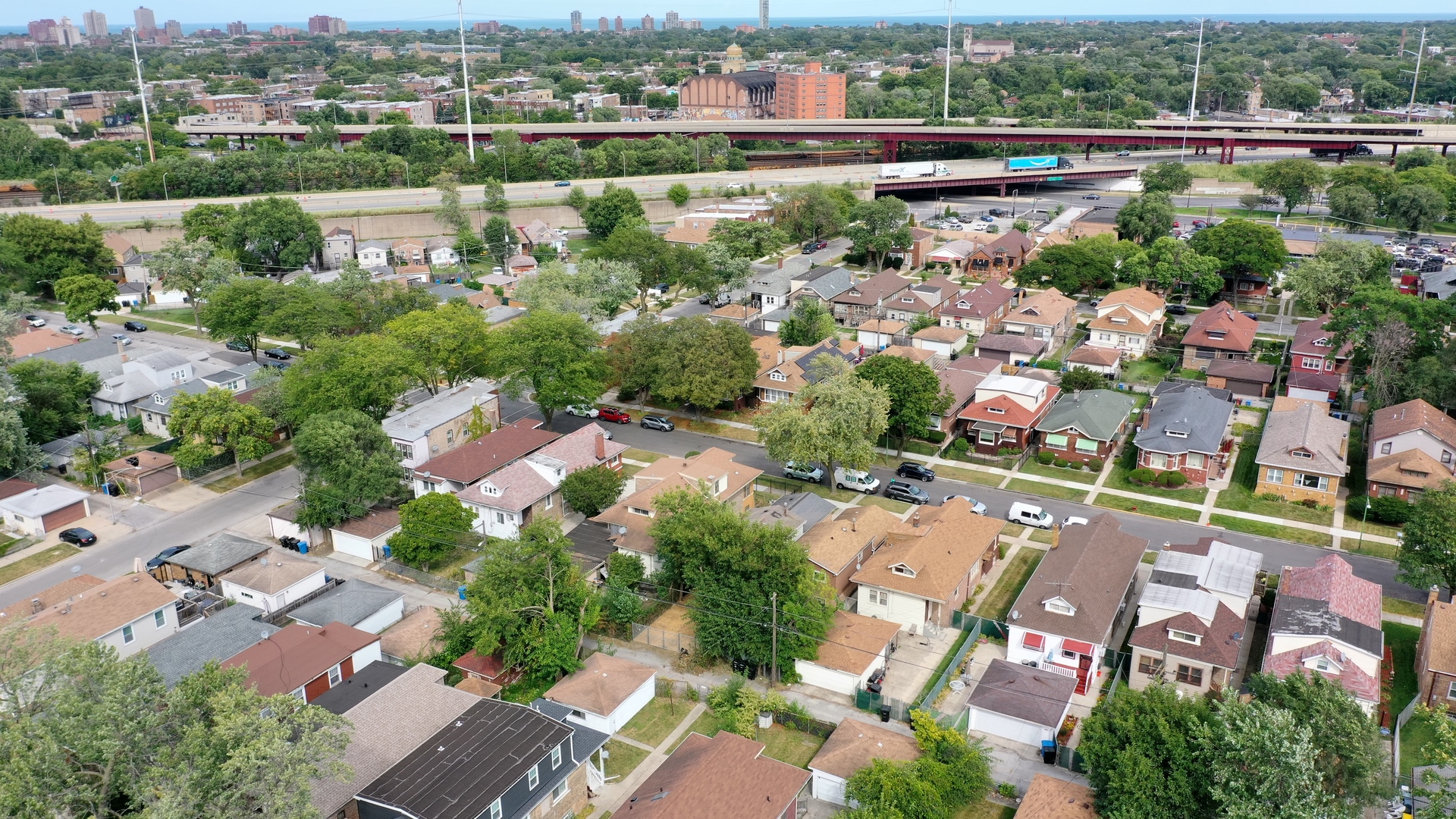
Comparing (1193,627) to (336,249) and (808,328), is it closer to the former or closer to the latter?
(808,328)

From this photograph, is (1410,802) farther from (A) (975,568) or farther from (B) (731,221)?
(B) (731,221)

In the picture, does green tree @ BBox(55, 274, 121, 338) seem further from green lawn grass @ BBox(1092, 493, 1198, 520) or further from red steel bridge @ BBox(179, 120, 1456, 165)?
red steel bridge @ BBox(179, 120, 1456, 165)

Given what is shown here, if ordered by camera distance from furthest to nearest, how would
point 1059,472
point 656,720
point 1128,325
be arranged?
point 1128,325 → point 1059,472 → point 656,720

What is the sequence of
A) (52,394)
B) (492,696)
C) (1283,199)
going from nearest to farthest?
(492,696), (52,394), (1283,199)

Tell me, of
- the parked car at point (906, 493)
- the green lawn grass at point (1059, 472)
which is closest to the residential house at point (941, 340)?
the green lawn grass at point (1059, 472)

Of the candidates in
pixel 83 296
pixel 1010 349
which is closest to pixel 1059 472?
pixel 1010 349

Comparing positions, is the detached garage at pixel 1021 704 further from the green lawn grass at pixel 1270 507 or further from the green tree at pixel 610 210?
the green tree at pixel 610 210

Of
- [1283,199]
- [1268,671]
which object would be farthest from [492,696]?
[1283,199]
